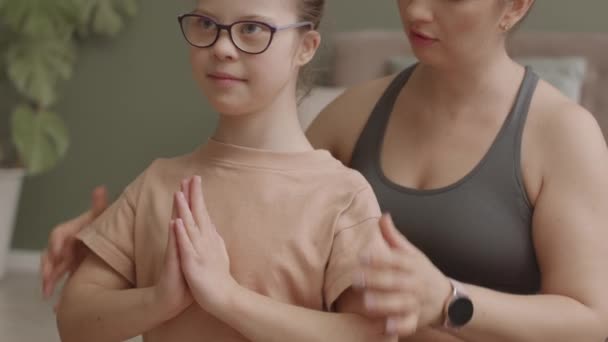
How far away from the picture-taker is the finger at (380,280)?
0.97 m

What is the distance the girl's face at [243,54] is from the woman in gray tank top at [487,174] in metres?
0.24

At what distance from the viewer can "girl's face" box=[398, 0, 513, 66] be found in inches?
48.9

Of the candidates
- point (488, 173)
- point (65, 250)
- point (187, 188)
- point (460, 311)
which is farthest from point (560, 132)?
point (65, 250)

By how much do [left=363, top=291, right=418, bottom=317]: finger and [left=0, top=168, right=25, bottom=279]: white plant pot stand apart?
288cm

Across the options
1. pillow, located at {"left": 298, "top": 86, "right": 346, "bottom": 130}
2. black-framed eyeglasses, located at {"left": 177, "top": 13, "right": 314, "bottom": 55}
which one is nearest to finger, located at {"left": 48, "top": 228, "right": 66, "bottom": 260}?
black-framed eyeglasses, located at {"left": 177, "top": 13, "right": 314, "bottom": 55}

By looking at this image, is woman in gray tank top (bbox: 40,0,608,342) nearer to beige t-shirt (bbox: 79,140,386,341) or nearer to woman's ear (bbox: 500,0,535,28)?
woman's ear (bbox: 500,0,535,28)

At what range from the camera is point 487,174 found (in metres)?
1.35

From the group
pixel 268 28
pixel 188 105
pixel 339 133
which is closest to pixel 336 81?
pixel 188 105

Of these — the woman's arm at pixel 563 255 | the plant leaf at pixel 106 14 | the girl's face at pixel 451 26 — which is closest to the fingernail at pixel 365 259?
the woman's arm at pixel 563 255

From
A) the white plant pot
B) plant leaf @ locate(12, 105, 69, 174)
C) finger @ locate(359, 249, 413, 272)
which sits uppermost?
finger @ locate(359, 249, 413, 272)

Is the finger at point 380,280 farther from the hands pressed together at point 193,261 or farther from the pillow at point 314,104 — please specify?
the pillow at point 314,104

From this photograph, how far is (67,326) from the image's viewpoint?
45.4 inches

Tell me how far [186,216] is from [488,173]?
509 mm

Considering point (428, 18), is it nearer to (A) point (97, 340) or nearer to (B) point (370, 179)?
(B) point (370, 179)
